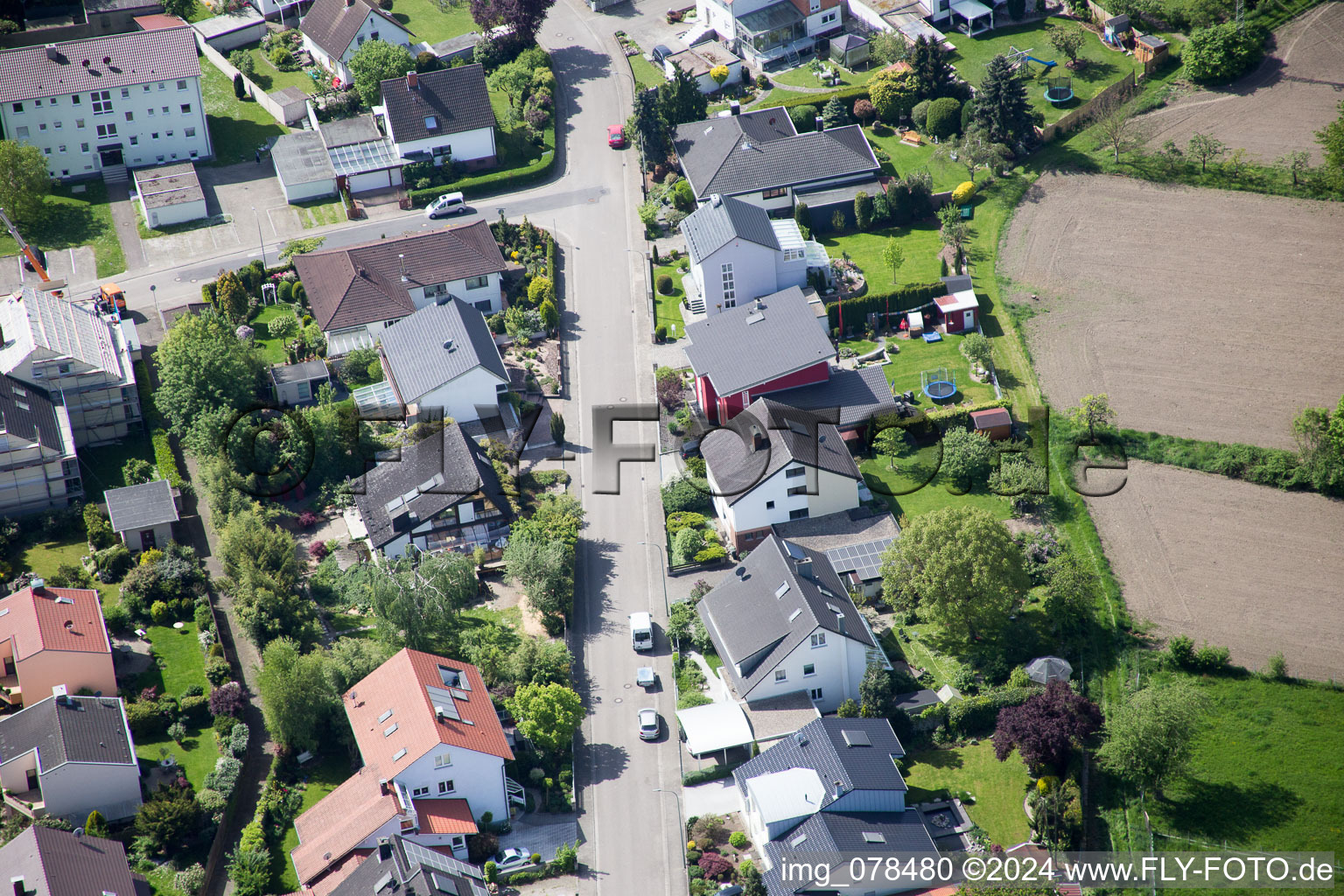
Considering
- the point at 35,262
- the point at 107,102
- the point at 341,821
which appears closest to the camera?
the point at 341,821

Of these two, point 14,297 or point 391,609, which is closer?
point 391,609

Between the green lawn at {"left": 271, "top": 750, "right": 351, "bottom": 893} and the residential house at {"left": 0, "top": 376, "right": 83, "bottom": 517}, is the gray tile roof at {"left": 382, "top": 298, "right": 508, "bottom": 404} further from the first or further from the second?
the green lawn at {"left": 271, "top": 750, "right": 351, "bottom": 893}

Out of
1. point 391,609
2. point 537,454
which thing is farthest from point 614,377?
point 391,609

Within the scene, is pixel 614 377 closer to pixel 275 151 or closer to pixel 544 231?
pixel 544 231

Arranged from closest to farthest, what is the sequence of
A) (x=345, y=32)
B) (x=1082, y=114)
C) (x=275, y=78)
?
1. (x=1082, y=114)
2. (x=345, y=32)
3. (x=275, y=78)

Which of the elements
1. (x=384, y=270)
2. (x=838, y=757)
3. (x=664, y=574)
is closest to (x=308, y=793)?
(x=664, y=574)

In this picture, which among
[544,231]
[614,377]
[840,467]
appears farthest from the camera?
[544,231]

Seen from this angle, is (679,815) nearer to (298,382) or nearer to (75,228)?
(298,382)
